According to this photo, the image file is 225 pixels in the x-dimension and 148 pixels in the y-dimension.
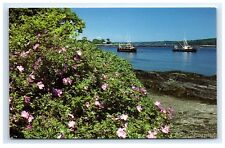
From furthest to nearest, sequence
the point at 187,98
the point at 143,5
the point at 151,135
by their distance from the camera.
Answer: the point at 187,98 < the point at 143,5 < the point at 151,135

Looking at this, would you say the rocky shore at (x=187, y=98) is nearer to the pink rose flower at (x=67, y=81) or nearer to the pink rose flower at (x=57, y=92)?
the pink rose flower at (x=67, y=81)

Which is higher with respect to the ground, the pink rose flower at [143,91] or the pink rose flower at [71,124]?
the pink rose flower at [143,91]

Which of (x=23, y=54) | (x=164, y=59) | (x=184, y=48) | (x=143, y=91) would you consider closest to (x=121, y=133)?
(x=143, y=91)

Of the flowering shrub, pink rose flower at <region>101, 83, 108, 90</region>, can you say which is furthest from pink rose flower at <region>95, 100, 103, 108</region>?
pink rose flower at <region>101, 83, 108, 90</region>

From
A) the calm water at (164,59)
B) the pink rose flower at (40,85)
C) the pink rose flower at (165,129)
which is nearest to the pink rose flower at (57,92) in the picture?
the pink rose flower at (40,85)

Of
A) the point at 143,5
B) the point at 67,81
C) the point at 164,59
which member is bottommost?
the point at 67,81

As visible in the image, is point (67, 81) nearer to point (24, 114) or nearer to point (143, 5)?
point (24, 114)
